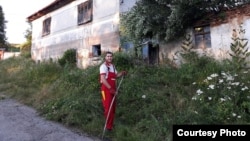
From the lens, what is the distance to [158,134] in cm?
656

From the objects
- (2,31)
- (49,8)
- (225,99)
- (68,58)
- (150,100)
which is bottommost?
(150,100)

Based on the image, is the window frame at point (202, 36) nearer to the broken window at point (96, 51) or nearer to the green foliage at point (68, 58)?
the broken window at point (96, 51)

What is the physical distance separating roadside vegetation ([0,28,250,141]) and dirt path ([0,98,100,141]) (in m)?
0.35

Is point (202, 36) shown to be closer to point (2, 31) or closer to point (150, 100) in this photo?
point (150, 100)

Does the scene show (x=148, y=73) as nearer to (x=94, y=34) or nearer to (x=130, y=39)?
(x=130, y=39)

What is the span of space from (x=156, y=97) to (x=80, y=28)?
9.79m

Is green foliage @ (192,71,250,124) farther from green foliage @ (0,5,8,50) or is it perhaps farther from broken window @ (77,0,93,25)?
green foliage @ (0,5,8,50)

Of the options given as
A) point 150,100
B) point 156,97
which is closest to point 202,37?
point 156,97

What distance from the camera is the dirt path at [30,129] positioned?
278 inches

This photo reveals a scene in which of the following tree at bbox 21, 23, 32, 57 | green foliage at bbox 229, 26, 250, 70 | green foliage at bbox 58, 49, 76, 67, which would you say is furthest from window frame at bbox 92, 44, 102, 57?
tree at bbox 21, 23, 32, 57

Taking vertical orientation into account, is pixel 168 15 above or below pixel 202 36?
above

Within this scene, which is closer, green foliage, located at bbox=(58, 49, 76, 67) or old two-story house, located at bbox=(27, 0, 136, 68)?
old two-story house, located at bbox=(27, 0, 136, 68)

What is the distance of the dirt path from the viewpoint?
7.06 m

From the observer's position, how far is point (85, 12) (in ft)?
56.3
